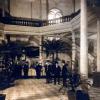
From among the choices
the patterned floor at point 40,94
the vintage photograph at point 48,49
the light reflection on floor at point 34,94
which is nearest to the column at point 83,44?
the vintage photograph at point 48,49

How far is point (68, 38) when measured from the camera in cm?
2339

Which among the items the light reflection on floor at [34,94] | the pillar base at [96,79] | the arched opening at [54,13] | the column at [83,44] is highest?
the arched opening at [54,13]

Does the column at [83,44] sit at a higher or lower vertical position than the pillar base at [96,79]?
higher

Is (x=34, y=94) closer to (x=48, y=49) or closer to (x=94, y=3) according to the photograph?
(x=48, y=49)

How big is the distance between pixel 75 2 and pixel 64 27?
808 cm

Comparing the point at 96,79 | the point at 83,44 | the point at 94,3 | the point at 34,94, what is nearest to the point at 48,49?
the point at 83,44

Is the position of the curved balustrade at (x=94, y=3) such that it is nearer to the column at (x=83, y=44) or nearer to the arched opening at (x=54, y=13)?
the column at (x=83, y=44)

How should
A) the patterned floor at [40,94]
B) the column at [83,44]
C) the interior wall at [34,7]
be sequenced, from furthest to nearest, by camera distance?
the interior wall at [34,7]
the column at [83,44]
the patterned floor at [40,94]

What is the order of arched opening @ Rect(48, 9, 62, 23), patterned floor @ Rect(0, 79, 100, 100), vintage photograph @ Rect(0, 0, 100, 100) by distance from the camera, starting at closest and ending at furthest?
patterned floor @ Rect(0, 79, 100, 100) < vintage photograph @ Rect(0, 0, 100, 100) < arched opening @ Rect(48, 9, 62, 23)

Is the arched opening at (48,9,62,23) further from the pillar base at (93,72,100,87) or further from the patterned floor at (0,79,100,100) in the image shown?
the patterned floor at (0,79,100,100)

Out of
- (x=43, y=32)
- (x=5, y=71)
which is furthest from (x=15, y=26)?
(x=5, y=71)

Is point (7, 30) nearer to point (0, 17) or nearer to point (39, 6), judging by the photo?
point (0, 17)

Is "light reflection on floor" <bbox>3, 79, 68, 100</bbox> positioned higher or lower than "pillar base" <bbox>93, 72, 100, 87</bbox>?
lower

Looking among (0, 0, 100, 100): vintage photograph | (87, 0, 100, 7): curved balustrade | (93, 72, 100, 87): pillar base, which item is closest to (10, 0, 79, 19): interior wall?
(0, 0, 100, 100): vintage photograph
